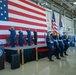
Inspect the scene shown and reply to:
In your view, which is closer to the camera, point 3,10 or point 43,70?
point 43,70

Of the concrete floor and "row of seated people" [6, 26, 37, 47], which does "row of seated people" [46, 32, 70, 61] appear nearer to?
the concrete floor

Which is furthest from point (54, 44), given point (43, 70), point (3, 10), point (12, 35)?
point (3, 10)

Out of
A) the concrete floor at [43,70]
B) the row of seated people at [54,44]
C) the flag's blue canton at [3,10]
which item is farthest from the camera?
the flag's blue canton at [3,10]

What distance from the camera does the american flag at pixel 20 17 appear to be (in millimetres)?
7645

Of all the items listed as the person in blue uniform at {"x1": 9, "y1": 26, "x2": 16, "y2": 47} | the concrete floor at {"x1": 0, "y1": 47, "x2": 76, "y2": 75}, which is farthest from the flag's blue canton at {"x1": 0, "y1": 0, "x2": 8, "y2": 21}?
the concrete floor at {"x1": 0, "y1": 47, "x2": 76, "y2": 75}

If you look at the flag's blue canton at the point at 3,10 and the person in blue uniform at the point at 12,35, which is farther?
the person in blue uniform at the point at 12,35

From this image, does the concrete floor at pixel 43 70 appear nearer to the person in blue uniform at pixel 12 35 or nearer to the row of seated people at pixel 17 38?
the person in blue uniform at pixel 12 35

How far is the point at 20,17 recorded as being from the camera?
29.3 ft

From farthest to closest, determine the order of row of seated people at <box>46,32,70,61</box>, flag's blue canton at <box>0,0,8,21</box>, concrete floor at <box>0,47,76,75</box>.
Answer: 1. flag's blue canton at <box>0,0,8,21</box>
2. row of seated people at <box>46,32,70,61</box>
3. concrete floor at <box>0,47,76,75</box>

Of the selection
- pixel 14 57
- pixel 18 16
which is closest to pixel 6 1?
pixel 18 16

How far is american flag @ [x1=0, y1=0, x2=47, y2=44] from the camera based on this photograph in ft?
25.1

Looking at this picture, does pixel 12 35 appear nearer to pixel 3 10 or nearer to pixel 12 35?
pixel 12 35

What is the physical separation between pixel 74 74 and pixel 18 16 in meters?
5.48

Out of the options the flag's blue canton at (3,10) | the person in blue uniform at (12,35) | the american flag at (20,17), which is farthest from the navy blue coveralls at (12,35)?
the flag's blue canton at (3,10)
